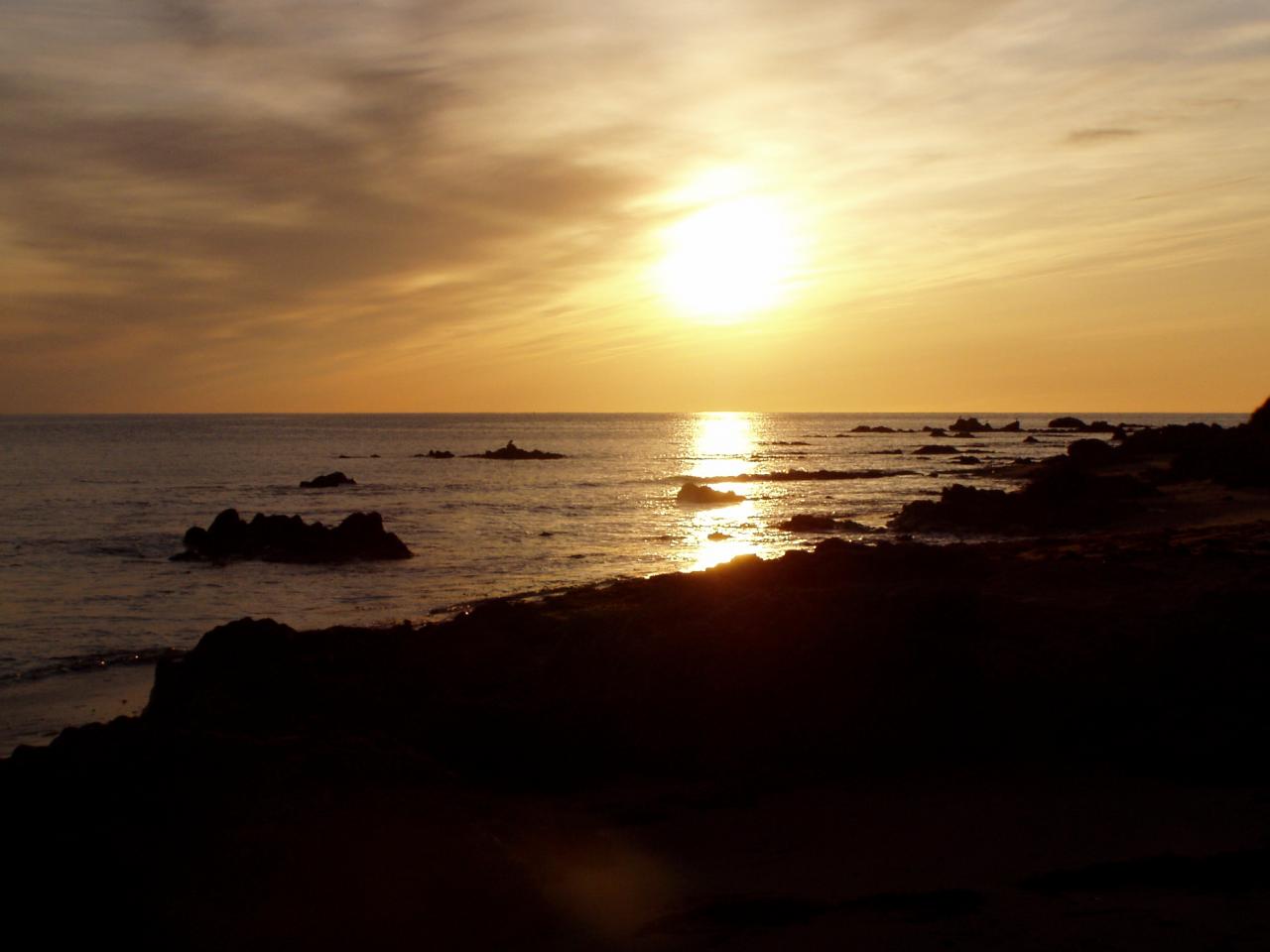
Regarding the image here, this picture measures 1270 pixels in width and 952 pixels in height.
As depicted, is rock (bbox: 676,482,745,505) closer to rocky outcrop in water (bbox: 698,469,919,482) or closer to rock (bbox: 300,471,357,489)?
rocky outcrop in water (bbox: 698,469,919,482)

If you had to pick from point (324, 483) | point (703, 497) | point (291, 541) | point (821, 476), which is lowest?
A: point (291, 541)

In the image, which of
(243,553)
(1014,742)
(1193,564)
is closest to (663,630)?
(1014,742)

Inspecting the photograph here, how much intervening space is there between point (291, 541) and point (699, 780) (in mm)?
27067

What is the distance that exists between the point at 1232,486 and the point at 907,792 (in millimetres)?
31444

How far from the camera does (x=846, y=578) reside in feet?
38.5

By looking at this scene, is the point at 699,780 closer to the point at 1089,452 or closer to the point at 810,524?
the point at 810,524

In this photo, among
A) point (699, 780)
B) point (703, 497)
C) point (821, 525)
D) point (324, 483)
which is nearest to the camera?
point (699, 780)

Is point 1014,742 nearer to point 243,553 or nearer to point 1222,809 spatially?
point 1222,809

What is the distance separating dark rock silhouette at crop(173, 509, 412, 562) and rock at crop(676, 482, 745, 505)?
22338 millimetres

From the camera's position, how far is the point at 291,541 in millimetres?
32094

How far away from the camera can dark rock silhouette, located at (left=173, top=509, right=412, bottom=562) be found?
101 feet

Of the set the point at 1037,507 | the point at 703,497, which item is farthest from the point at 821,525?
the point at 703,497

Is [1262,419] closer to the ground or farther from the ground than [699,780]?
farther from the ground

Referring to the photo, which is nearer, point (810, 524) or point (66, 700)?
point (66, 700)
